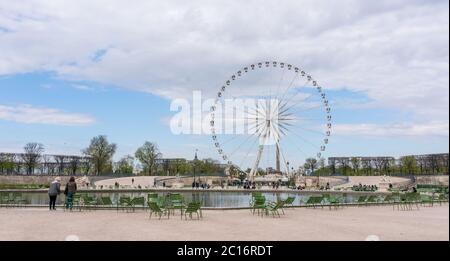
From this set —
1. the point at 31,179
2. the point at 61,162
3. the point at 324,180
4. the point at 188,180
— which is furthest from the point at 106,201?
the point at 61,162

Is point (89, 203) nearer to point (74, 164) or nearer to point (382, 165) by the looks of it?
point (74, 164)

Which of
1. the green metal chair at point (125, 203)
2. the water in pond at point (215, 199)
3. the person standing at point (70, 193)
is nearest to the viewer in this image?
the green metal chair at point (125, 203)

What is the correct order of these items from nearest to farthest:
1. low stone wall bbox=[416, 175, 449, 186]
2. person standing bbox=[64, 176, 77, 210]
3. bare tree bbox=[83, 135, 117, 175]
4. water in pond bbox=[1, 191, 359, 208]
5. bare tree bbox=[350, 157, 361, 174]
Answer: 1. person standing bbox=[64, 176, 77, 210]
2. water in pond bbox=[1, 191, 359, 208]
3. low stone wall bbox=[416, 175, 449, 186]
4. bare tree bbox=[83, 135, 117, 175]
5. bare tree bbox=[350, 157, 361, 174]

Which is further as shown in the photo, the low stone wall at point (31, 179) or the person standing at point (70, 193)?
the low stone wall at point (31, 179)

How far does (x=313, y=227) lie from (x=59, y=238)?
665cm

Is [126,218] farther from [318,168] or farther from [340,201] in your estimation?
[318,168]

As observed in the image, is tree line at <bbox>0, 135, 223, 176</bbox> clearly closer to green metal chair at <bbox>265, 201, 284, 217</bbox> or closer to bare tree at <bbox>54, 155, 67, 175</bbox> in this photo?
bare tree at <bbox>54, 155, 67, 175</bbox>

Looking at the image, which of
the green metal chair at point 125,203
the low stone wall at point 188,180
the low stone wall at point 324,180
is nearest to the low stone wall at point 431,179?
the low stone wall at point 324,180

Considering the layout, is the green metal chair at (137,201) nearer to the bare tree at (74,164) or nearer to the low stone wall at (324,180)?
the low stone wall at (324,180)

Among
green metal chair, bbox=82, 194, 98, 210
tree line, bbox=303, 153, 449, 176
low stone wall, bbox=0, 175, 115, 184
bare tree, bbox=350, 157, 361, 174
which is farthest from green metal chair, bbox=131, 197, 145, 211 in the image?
bare tree, bbox=350, 157, 361, 174

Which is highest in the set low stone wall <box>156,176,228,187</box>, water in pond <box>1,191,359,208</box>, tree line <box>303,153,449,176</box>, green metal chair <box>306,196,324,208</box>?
tree line <box>303,153,449,176</box>

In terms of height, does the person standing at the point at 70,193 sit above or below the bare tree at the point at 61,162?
below
